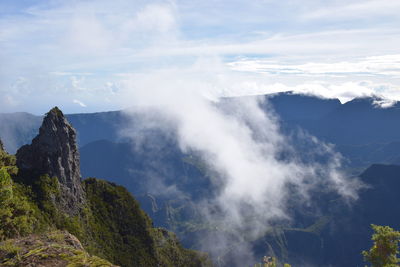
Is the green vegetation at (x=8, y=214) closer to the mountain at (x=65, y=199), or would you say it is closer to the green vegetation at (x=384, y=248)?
the mountain at (x=65, y=199)

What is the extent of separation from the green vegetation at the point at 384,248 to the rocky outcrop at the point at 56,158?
130722mm

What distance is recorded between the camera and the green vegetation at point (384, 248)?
61688 mm

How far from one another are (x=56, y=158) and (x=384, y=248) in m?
142

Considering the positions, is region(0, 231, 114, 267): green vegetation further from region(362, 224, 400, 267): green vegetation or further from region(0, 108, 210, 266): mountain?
region(362, 224, 400, 267): green vegetation

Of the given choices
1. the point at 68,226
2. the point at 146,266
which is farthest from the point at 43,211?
the point at 146,266

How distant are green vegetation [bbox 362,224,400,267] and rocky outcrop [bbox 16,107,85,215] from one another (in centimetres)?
13072

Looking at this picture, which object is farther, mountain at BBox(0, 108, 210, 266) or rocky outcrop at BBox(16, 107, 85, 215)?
rocky outcrop at BBox(16, 107, 85, 215)

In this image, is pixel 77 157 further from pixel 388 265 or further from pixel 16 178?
pixel 388 265

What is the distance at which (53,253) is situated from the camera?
135ft

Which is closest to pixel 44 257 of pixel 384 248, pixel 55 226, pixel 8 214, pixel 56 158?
pixel 8 214

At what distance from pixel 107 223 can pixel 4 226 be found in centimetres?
11971

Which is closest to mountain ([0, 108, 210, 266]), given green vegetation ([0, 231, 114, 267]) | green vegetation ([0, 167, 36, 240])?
green vegetation ([0, 167, 36, 240])

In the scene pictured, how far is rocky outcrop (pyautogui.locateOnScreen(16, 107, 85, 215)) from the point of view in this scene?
152750mm

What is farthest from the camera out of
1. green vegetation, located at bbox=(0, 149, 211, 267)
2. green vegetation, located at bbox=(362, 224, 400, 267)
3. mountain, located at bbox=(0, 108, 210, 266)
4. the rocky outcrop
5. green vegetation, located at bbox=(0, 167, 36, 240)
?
the rocky outcrop
